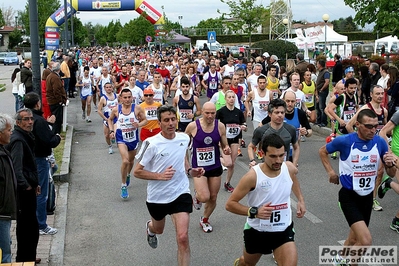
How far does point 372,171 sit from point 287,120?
108 inches

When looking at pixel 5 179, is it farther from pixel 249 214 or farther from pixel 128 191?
pixel 128 191

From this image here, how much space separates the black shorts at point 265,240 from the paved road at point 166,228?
1433 millimetres

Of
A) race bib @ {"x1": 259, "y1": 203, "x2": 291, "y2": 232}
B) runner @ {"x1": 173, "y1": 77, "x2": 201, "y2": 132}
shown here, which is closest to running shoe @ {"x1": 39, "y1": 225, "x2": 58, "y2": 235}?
race bib @ {"x1": 259, "y1": 203, "x2": 291, "y2": 232}

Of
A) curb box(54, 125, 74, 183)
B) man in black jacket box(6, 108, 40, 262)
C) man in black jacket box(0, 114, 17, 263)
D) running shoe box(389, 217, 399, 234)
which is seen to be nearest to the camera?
man in black jacket box(0, 114, 17, 263)

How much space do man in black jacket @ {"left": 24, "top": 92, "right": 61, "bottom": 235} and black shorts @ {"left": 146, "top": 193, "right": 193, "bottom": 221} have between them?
1727mm

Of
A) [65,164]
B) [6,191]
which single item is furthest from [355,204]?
[65,164]

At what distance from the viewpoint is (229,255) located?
6535 millimetres

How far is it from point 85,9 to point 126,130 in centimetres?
3374

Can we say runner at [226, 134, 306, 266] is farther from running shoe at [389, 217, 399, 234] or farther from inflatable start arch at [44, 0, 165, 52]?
inflatable start arch at [44, 0, 165, 52]

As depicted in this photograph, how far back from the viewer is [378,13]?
70.9 feet

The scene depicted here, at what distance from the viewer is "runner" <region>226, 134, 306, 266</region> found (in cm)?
474

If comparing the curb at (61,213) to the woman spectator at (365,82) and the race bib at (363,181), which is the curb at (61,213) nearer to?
the race bib at (363,181)

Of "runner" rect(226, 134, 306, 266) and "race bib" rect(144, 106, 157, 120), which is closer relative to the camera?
"runner" rect(226, 134, 306, 266)

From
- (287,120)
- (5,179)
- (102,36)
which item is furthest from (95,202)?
(102,36)
